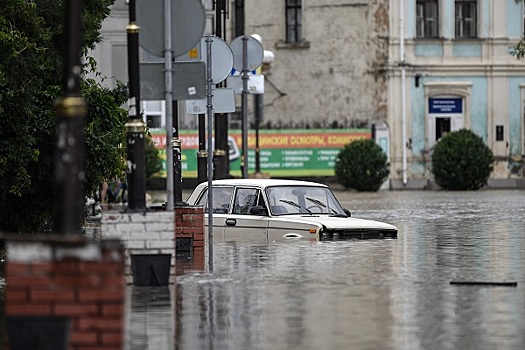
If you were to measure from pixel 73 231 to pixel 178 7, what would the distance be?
627 cm

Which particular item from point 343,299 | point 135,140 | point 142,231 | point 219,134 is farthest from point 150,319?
point 219,134

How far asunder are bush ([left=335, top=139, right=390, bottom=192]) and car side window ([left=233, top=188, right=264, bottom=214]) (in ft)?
101

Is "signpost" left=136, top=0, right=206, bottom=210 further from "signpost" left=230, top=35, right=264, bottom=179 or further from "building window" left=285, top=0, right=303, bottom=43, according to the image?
"building window" left=285, top=0, right=303, bottom=43

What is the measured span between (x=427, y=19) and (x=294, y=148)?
7.52m

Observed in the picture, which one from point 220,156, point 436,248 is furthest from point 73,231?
point 220,156

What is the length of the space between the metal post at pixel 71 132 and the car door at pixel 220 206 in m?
12.5

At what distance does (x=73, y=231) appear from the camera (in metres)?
9.12

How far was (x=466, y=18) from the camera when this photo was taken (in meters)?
59.8

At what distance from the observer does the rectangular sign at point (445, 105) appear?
59.1m

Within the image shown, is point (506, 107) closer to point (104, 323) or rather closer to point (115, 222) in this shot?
point (115, 222)

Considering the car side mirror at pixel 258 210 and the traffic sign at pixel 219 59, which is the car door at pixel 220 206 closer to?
the car side mirror at pixel 258 210

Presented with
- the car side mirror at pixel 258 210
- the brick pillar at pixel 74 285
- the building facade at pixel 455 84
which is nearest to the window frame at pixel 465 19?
the building facade at pixel 455 84

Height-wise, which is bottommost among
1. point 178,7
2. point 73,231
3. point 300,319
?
point 300,319

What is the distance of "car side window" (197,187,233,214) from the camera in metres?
22.3
